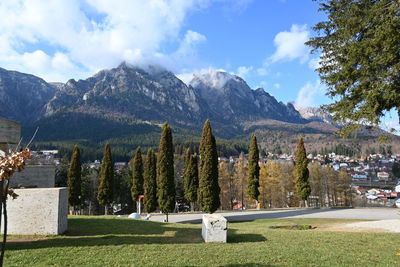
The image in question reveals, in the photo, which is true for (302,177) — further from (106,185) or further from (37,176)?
(37,176)

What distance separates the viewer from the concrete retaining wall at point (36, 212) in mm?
10758

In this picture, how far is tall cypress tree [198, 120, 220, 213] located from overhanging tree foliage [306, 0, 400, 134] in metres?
14.7

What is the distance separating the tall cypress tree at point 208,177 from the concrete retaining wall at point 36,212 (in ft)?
50.1

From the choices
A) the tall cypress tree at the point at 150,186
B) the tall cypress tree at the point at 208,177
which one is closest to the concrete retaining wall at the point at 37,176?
the tall cypress tree at the point at 208,177

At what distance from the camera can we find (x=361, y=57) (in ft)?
32.7

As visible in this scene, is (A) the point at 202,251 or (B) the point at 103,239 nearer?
(A) the point at 202,251

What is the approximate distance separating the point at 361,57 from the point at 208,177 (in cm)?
1731

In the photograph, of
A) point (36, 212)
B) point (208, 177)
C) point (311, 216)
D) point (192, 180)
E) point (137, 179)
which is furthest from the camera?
point (137, 179)

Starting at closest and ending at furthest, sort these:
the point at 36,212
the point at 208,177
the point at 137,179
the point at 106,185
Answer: the point at 36,212 < the point at 208,177 < the point at 106,185 < the point at 137,179

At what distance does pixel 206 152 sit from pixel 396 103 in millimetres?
17274

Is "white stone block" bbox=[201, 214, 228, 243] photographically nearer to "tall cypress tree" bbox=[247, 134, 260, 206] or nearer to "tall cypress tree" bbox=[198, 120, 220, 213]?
"tall cypress tree" bbox=[198, 120, 220, 213]

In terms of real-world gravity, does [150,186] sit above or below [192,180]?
below

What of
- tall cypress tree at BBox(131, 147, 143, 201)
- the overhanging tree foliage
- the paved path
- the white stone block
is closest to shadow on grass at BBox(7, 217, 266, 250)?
the white stone block

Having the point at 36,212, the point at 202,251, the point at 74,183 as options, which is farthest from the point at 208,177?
the point at 202,251
